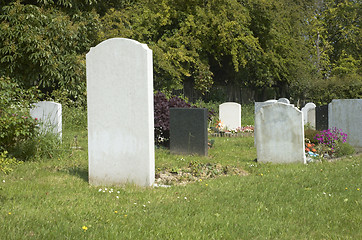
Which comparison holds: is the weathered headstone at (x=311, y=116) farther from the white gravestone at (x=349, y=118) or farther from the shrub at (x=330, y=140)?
the shrub at (x=330, y=140)

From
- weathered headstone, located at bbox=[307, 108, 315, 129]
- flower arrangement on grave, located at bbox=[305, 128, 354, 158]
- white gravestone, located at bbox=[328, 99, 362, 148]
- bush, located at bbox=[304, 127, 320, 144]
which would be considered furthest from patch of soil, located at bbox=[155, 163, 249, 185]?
weathered headstone, located at bbox=[307, 108, 315, 129]

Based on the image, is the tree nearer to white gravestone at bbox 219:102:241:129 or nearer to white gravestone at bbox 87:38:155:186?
white gravestone at bbox 219:102:241:129

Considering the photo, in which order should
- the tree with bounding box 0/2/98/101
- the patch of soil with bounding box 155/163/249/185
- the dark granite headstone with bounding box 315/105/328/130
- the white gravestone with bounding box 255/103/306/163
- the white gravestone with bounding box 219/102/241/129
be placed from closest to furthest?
1. the patch of soil with bounding box 155/163/249/185
2. the white gravestone with bounding box 255/103/306/163
3. the dark granite headstone with bounding box 315/105/328/130
4. the tree with bounding box 0/2/98/101
5. the white gravestone with bounding box 219/102/241/129

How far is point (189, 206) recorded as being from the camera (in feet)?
18.3

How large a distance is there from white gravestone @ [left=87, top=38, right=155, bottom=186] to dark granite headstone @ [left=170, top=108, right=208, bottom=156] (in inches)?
147

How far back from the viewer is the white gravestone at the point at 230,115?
1731cm

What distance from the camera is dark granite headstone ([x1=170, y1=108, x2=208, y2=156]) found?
1052 cm

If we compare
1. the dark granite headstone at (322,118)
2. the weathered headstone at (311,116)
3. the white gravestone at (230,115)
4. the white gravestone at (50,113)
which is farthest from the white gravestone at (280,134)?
the white gravestone at (230,115)

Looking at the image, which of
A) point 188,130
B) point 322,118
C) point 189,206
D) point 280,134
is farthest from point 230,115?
point 189,206

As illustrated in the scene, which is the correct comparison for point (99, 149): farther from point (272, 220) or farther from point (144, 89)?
point (272, 220)

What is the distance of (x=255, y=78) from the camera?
28016 millimetres

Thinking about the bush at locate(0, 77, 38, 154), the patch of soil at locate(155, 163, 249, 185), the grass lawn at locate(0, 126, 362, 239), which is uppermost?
the bush at locate(0, 77, 38, 154)

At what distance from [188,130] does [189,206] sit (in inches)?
205

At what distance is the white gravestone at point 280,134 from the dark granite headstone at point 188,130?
4.79 feet
